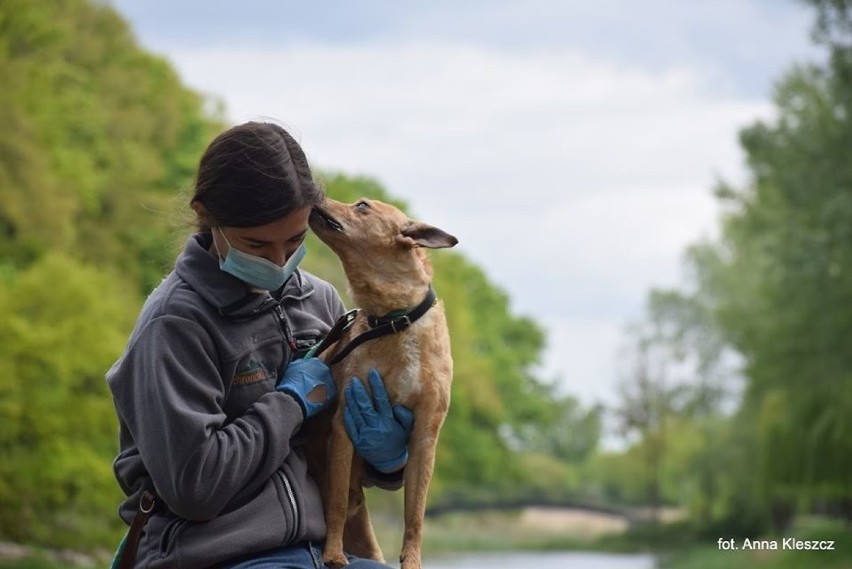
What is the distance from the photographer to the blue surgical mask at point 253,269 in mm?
4374

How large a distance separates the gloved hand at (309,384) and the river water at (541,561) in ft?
174

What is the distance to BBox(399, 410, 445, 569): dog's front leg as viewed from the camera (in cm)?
461

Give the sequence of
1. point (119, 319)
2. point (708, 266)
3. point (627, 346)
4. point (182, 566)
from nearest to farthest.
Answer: point (182, 566), point (119, 319), point (708, 266), point (627, 346)

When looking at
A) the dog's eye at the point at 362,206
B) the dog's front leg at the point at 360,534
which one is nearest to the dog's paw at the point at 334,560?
the dog's front leg at the point at 360,534

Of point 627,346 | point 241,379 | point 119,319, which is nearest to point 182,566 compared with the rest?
point 241,379

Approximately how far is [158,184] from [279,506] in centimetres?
3686

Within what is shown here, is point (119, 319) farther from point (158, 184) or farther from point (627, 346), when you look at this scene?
point (627, 346)

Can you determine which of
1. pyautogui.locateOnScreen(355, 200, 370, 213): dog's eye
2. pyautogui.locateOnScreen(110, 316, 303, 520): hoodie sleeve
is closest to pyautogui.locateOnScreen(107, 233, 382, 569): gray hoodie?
pyautogui.locateOnScreen(110, 316, 303, 520): hoodie sleeve

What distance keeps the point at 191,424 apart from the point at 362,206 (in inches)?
42.9

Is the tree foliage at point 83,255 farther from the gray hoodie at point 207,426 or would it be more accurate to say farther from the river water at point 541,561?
the gray hoodie at point 207,426

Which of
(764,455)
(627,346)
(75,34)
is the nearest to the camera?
(764,455)

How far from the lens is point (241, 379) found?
4449 millimetres

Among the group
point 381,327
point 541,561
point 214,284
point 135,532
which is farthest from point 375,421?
point 541,561

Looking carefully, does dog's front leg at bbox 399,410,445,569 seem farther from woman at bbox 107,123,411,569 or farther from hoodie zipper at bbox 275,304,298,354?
hoodie zipper at bbox 275,304,298,354
